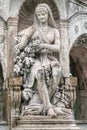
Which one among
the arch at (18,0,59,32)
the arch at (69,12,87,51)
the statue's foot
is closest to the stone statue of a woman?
the statue's foot

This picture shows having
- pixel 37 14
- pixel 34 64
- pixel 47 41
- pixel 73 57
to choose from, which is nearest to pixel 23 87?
pixel 34 64

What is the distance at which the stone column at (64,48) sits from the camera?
9.55 metres

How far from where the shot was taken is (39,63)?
29.5ft

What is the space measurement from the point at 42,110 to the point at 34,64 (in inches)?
44.8

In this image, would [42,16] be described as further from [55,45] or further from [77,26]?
[77,26]

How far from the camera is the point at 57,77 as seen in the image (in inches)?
350

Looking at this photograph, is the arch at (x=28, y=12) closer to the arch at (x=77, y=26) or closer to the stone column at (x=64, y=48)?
the stone column at (x=64, y=48)

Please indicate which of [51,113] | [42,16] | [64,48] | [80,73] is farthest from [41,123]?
[80,73]

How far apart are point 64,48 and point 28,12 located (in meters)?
1.42

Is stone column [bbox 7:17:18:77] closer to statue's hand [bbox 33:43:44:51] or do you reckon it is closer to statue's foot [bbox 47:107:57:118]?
statue's hand [bbox 33:43:44:51]

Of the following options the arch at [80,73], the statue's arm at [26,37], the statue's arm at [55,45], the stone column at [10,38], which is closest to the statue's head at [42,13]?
the statue's arm at [26,37]

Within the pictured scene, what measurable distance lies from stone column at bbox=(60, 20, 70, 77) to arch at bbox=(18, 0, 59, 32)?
311 mm

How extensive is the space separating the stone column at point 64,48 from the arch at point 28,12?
31cm

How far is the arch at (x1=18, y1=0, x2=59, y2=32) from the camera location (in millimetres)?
9906
